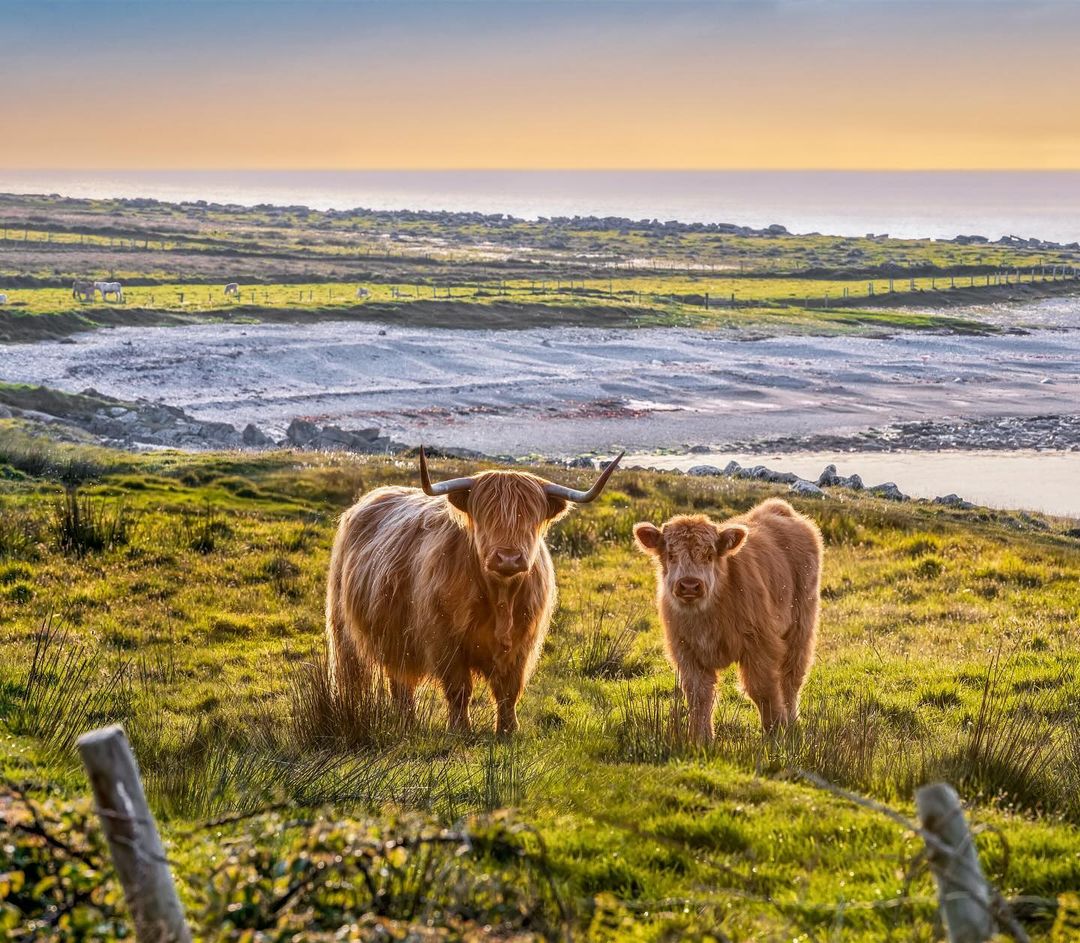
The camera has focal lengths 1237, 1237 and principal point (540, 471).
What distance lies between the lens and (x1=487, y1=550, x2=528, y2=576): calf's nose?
26.1ft

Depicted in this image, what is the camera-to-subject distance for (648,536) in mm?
9008

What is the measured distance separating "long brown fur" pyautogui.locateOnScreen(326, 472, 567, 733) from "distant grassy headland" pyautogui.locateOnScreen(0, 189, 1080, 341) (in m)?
42.8

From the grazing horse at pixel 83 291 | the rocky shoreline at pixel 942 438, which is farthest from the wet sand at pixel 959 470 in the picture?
the grazing horse at pixel 83 291

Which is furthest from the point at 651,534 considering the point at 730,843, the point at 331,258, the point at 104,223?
the point at 104,223

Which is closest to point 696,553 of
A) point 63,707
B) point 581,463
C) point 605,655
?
point 605,655

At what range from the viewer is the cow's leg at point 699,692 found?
8355mm

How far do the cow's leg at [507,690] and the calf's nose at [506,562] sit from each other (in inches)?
33.7

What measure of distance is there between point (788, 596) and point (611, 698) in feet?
5.30

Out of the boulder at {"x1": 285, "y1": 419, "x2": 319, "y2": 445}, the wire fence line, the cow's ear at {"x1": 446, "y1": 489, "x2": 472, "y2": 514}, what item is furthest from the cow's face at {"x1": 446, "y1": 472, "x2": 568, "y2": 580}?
the boulder at {"x1": 285, "y1": 419, "x2": 319, "y2": 445}

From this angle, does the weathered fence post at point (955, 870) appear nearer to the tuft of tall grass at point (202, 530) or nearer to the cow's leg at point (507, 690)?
the cow's leg at point (507, 690)

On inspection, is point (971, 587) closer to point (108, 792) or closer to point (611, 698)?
point (611, 698)

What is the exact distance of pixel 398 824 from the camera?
14.5ft

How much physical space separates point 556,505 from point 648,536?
80cm

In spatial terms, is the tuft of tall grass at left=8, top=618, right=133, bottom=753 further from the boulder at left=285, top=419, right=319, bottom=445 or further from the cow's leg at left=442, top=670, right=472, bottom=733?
the boulder at left=285, top=419, right=319, bottom=445
